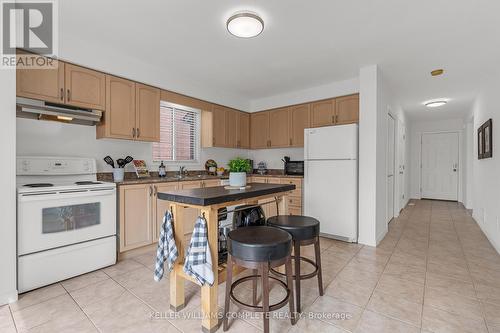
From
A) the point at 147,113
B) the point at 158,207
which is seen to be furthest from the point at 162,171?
the point at 147,113

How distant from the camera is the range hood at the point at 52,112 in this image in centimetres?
234

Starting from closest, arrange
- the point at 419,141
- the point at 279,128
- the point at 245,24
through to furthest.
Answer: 1. the point at 245,24
2. the point at 279,128
3. the point at 419,141

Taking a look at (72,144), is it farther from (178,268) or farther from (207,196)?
(207,196)

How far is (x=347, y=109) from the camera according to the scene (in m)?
3.74

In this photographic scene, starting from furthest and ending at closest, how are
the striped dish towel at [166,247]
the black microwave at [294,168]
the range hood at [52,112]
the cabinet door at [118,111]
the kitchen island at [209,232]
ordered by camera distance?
the black microwave at [294,168] → the cabinet door at [118,111] → the range hood at [52,112] → the striped dish towel at [166,247] → the kitchen island at [209,232]

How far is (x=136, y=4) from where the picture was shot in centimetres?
208

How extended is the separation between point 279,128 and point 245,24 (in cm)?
254

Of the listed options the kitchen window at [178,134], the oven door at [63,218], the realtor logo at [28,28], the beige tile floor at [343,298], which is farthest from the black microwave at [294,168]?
the realtor logo at [28,28]

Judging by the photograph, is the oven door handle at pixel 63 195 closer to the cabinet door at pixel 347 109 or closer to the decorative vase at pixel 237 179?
the decorative vase at pixel 237 179

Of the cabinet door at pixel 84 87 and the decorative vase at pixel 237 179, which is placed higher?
the cabinet door at pixel 84 87

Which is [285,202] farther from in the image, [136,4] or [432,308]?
[136,4]

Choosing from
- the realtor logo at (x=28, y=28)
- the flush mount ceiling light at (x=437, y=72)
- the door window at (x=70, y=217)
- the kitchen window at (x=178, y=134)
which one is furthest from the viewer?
the kitchen window at (x=178, y=134)

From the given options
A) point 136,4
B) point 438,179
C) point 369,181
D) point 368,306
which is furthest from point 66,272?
point 438,179

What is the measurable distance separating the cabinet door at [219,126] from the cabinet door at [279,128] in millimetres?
→ 890
